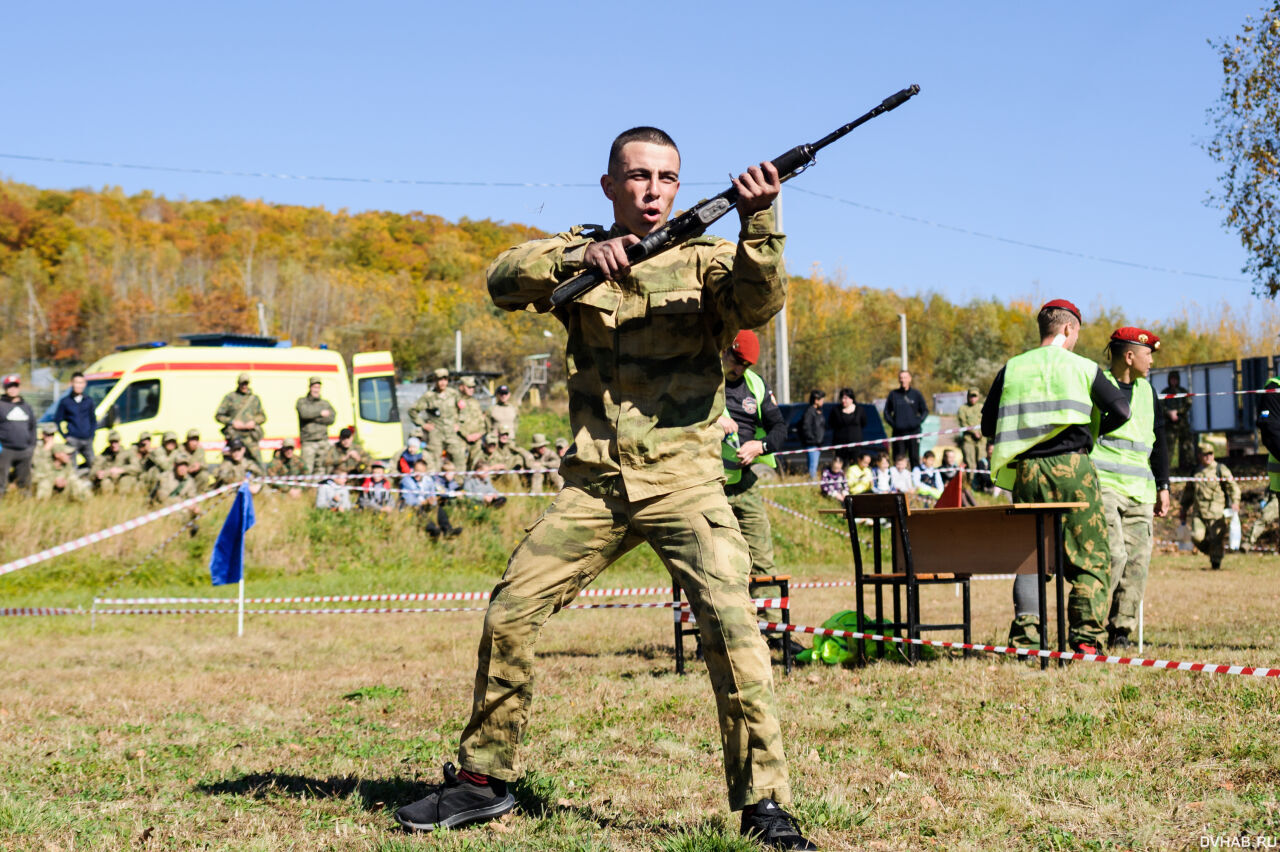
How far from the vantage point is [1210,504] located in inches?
678

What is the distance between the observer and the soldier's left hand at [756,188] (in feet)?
11.3

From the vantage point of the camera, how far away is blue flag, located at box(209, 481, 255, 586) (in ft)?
37.0

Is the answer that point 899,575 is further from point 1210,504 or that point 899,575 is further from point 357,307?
point 357,307

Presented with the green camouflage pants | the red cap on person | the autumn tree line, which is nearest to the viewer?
the red cap on person

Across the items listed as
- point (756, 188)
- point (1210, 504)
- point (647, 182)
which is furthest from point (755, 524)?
point (1210, 504)

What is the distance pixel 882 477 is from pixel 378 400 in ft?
39.5

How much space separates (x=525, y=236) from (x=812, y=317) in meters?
72.4

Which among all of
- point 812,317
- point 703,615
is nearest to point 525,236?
point 703,615

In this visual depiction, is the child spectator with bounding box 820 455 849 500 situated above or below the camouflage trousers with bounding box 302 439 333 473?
below

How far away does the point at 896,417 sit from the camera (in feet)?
65.3

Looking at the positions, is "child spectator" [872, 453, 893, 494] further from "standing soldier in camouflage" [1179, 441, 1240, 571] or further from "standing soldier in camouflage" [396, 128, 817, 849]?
"standing soldier in camouflage" [396, 128, 817, 849]

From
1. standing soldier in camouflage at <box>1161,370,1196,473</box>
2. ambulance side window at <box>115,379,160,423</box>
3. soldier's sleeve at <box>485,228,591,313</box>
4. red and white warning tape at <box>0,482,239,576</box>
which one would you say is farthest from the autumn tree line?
soldier's sleeve at <box>485,228,591,313</box>

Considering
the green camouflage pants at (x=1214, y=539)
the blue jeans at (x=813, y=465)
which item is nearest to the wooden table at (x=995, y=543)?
the green camouflage pants at (x=1214, y=539)

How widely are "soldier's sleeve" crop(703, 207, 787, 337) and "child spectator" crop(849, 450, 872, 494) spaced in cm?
1421
